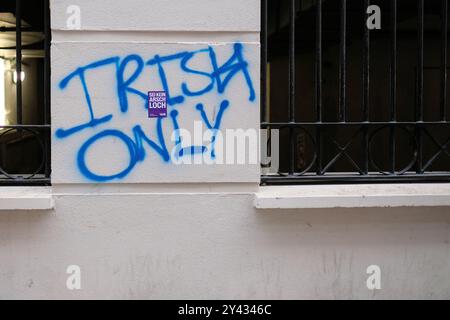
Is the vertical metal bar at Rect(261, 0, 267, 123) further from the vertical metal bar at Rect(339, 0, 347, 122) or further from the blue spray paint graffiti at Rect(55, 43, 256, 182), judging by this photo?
the vertical metal bar at Rect(339, 0, 347, 122)

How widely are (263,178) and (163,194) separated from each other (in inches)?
34.7

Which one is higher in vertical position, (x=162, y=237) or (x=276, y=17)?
(x=276, y=17)

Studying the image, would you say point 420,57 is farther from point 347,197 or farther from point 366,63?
point 347,197

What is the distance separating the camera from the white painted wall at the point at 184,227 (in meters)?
4.18

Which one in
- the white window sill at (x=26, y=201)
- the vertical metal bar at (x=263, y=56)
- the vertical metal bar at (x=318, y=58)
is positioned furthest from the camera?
the vertical metal bar at (x=263, y=56)

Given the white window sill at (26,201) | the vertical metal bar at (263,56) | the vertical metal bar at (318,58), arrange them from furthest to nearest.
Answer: the vertical metal bar at (263,56) < the vertical metal bar at (318,58) < the white window sill at (26,201)

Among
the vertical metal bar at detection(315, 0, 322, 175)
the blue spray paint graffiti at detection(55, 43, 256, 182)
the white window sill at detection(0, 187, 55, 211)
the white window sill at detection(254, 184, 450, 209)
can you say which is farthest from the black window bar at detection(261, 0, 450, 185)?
the white window sill at detection(0, 187, 55, 211)

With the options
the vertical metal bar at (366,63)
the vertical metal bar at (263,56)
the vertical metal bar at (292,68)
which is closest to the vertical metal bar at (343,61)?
the vertical metal bar at (366,63)

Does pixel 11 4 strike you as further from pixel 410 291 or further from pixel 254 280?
pixel 410 291

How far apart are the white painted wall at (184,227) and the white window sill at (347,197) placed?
161mm

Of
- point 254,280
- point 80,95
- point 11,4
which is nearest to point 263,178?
point 254,280

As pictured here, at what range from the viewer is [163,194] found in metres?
4.25

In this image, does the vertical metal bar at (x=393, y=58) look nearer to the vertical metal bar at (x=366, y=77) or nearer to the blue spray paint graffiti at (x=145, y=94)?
the vertical metal bar at (x=366, y=77)

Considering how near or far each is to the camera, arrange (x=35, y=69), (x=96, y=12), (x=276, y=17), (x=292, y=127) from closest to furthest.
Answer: (x=96, y=12) → (x=292, y=127) → (x=276, y=17) → (x=35, y=69)
